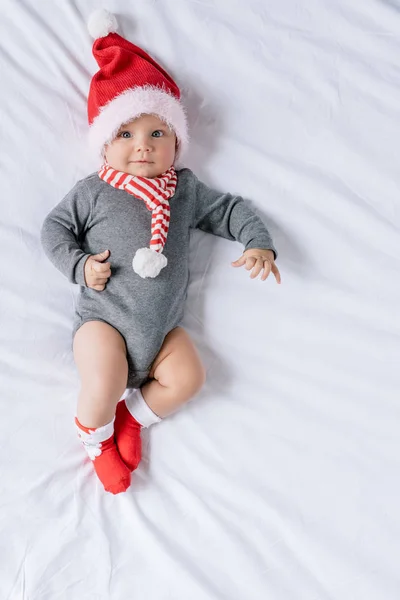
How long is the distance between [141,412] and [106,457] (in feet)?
0.35

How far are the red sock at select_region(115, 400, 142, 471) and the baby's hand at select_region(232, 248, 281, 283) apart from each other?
1.20 ft

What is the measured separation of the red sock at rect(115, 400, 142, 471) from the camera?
128 centimetres

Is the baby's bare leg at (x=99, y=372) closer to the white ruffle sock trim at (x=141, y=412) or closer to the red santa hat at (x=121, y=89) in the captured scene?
the white ruffle sock trim at (x=141, y=412)

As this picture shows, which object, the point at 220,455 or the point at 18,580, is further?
the point at 220,455

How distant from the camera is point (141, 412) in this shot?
1294 mm

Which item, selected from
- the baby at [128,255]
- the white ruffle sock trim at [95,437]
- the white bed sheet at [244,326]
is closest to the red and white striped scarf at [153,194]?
the baby at [128,255]

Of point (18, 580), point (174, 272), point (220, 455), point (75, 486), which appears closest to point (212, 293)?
point (174, 272)

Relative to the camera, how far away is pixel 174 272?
4.28 feet

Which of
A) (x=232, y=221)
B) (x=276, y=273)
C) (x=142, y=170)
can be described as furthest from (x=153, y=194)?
(x=276, y=273)

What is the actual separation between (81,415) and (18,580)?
306 mm

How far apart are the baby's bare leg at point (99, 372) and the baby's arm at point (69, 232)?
0.36ft

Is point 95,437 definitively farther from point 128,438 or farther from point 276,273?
point 276,273

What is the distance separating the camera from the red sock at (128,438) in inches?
50.4

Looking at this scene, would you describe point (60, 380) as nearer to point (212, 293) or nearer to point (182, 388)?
point (182, 388)
